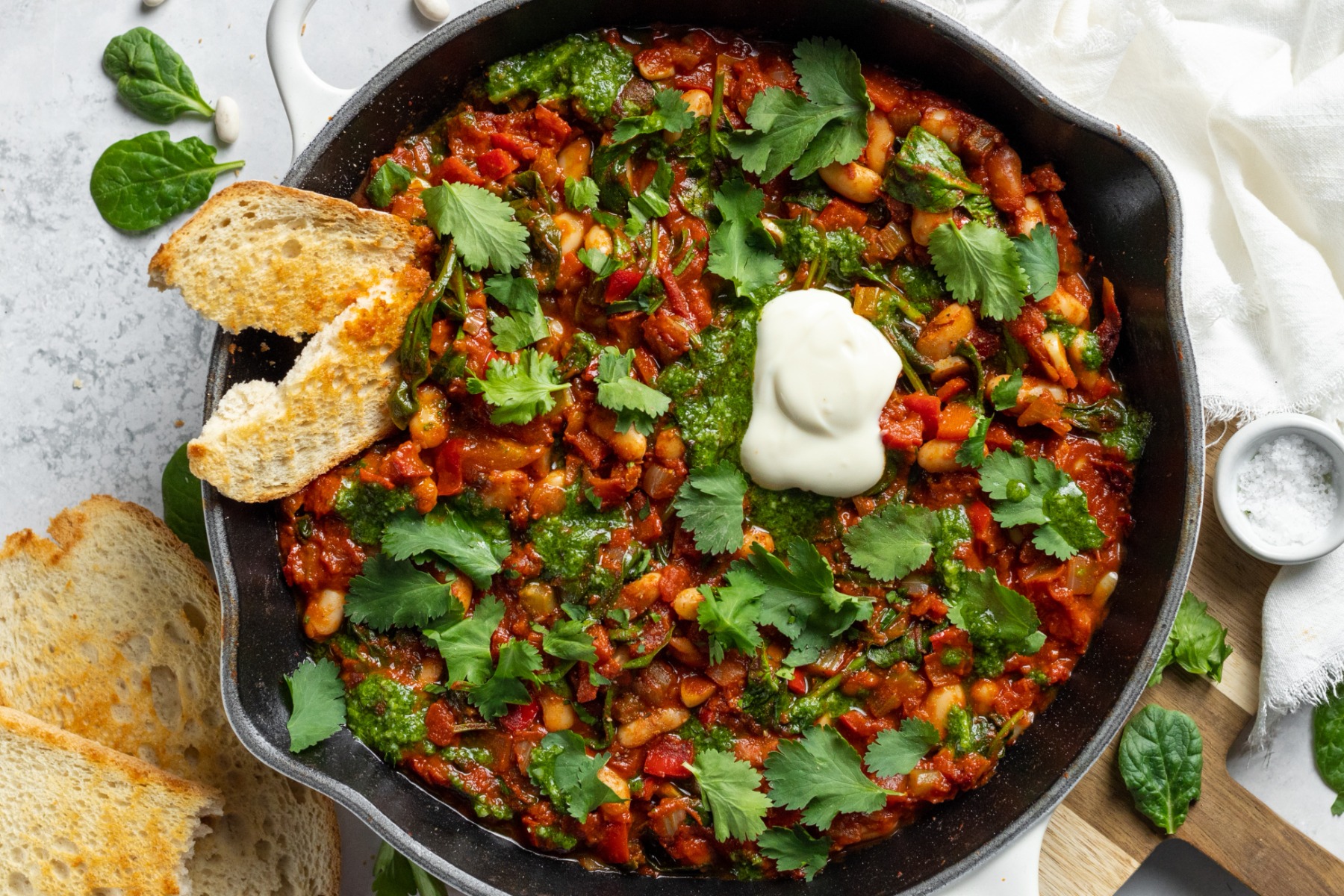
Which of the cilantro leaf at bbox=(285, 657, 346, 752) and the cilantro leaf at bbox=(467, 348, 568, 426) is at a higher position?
the cilantro leaf at bbox=(467, 348, 568, 426)

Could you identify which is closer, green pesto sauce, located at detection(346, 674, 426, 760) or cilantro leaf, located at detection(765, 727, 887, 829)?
cilantro leaf, located at detection(765, 727, 887, 829)

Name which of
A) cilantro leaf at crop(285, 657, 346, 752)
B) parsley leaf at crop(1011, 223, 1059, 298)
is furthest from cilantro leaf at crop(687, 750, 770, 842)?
parsley leaf at crop(1011, 223, 1059, 298)

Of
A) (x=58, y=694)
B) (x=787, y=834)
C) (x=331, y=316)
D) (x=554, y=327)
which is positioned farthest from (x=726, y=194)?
(x=58, y=694)

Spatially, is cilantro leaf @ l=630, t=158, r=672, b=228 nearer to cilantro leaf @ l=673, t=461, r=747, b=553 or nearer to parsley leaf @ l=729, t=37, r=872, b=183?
parsley leaf @ l=729, t=37, r=872, b=183

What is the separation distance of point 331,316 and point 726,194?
1.36 m

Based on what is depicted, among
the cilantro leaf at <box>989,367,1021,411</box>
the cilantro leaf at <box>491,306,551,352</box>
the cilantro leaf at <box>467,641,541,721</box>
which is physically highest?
the cilantro leaf at <box>491,306,551,352</box>

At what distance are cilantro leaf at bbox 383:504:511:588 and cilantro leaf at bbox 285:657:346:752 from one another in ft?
1.71

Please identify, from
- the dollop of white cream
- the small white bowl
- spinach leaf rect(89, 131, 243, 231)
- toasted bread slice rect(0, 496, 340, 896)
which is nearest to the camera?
the dollop of white cream

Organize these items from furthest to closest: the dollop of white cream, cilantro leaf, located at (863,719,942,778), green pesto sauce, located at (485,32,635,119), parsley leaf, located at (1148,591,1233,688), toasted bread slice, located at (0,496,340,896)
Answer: toasted bread slice, located at (0,496,340,896) → parsley leaf, located at (1148,591,1233,688) → green pesto sauce, located at (485,32,635,119) → cilantro leaf, located at (863,719,942,778) → the dollop of white cream

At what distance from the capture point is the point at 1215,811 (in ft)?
13.4

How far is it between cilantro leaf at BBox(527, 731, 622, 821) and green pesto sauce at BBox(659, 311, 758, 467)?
1.01 metres

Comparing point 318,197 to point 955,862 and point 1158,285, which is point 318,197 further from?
point 955,862

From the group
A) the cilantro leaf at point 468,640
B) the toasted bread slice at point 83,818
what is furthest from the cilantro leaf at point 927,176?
the toasted bread slice at point 83,818

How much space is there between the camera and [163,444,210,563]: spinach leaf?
4.20m
